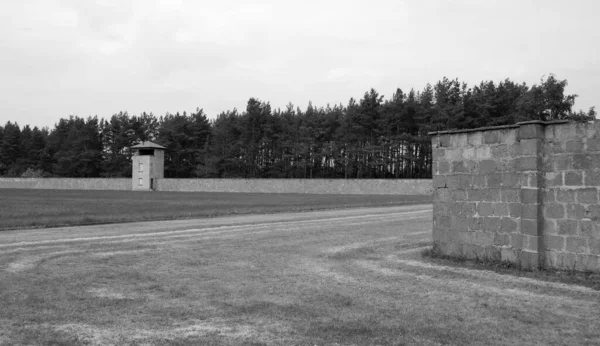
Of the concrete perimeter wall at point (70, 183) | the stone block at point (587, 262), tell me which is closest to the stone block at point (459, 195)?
the stone block at point (587, 262)

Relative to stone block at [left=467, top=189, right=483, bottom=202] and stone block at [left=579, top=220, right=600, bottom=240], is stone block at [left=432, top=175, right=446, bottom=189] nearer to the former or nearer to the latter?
stone block at [left=467, top=189, right=483, bottom=202]

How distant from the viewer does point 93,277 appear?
938 cm

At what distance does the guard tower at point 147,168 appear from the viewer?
8612cm

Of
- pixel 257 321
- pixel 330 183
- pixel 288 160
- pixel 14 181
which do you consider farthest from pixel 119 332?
pixel 14 181

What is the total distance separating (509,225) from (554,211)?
1.01m

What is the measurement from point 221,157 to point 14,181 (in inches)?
1728

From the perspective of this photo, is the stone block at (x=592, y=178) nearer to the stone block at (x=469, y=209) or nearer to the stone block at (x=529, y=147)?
the stone block at (x=529, y=147)

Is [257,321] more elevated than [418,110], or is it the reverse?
[418,110]

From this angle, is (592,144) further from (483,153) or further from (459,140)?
(459,140)

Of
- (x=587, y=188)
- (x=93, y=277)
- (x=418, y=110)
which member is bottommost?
(x=93, y=277)

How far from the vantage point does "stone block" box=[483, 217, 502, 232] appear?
11.1 m

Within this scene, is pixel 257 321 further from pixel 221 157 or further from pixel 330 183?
pixel 221 157

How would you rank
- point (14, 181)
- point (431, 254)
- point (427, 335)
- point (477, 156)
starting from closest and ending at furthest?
1. point (427, 335)
2. point (477, 156)
3. point (431, 254)
4. point (14, 181)

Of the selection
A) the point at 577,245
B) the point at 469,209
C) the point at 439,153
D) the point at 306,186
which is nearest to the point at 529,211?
the point at 577,245
